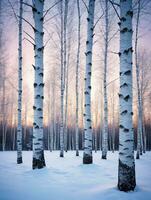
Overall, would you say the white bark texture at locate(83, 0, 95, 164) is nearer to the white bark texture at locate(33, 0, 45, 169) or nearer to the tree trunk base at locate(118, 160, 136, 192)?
the white bark texture at locate(33, 0, 45, 169)

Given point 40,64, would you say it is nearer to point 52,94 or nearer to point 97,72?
point 97,72

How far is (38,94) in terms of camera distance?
6598mm

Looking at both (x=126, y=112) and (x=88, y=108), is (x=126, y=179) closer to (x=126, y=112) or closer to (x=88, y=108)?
(x=126, y=112)

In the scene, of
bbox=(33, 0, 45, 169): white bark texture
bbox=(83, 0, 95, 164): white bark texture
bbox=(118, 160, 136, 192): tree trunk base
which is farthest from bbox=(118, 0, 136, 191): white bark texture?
bbox=(83, 0, 95, 164): white bark texture

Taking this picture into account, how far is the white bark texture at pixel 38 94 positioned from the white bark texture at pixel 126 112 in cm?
312

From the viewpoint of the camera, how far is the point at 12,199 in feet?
11.5

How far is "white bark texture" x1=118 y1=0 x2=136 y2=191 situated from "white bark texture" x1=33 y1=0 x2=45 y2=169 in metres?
3.12

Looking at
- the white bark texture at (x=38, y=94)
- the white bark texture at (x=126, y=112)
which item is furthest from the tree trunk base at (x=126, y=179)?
the white bark texture at (x=38, y=94)

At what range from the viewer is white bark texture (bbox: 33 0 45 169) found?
6.41 meters

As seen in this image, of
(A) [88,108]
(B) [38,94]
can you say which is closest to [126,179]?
(B) [38,94]

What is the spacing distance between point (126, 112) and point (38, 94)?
341 centimetres

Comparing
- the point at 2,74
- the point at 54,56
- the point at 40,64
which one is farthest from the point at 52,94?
the point at 40,64

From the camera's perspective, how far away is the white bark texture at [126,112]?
13.2 ft

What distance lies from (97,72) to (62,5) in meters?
5.80
